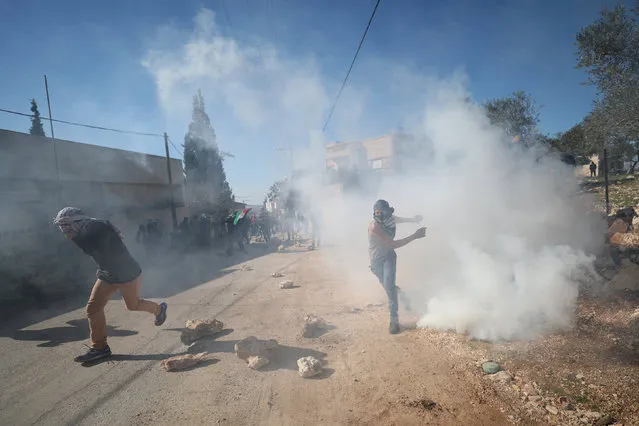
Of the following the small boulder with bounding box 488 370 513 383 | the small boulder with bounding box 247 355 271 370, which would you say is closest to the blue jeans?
the small boulder with bounding box 488 370 513 383

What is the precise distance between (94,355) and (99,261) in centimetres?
102

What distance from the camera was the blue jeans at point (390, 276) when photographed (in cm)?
387

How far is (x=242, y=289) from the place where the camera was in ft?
21.2

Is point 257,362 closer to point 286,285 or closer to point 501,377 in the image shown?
point 501,377

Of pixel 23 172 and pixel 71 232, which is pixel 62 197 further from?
Answer: pixel 71 232

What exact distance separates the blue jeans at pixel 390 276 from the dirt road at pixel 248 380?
Answer: 0.30 m

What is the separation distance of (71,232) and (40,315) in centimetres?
319

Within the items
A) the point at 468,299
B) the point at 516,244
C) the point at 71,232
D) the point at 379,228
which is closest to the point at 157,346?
the point at 71,232

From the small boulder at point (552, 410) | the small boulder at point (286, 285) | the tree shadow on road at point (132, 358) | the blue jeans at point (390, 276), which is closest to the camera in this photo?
the small boulder at point (552, 410)

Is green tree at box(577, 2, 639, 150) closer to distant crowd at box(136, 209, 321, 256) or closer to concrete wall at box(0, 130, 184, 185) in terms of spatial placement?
distant crowd at box(136, 209, 321, 256)

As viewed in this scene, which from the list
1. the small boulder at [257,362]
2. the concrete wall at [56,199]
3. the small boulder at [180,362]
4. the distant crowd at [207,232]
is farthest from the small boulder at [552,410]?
the distant crowd at [207,232]

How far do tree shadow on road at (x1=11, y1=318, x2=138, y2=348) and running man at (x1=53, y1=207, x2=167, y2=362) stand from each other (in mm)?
765

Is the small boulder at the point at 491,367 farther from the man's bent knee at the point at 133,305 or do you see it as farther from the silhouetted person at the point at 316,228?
the silhouetted person at the point at 316,228

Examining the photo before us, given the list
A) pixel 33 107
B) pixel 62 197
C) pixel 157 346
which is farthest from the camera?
pixel 33 107
